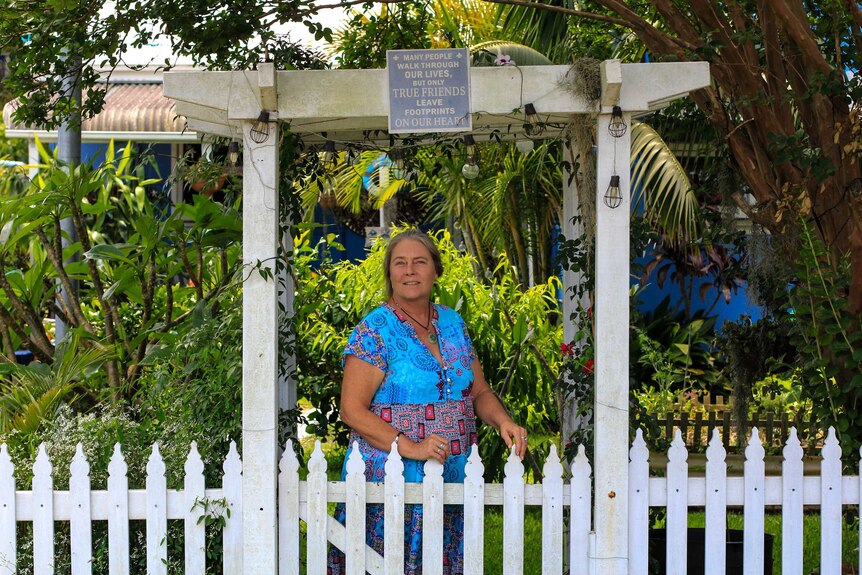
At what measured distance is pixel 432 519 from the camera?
13.0 feet

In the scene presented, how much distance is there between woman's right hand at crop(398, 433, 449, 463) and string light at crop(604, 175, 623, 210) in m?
1.12

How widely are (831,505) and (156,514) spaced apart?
2.77 meters

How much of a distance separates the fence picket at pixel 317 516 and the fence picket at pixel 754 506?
1659mm

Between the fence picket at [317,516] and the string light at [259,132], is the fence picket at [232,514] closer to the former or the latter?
the fence picket at [317,516]

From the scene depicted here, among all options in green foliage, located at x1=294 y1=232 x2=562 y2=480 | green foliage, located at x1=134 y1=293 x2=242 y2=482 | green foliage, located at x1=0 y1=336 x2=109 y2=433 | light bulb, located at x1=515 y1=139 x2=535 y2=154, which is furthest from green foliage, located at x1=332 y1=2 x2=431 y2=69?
green foliage, located at x1=0 y1=336 x2=109 y2=433

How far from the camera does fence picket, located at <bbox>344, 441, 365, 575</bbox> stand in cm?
397

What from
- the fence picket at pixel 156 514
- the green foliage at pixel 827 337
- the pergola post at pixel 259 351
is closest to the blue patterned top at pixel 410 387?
the pergola post at pixel 259 351

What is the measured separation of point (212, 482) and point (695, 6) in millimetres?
3226

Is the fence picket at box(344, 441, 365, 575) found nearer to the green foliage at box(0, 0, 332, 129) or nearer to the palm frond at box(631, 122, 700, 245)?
the green foliage at box(0, 0, 332, 129)

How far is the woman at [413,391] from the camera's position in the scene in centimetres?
398

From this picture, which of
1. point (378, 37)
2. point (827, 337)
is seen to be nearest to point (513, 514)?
point (827, 337)

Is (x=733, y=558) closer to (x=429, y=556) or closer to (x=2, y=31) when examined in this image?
(x=429, y=556)

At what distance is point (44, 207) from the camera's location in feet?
17.5

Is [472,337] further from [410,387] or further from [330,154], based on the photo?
[410,387]
